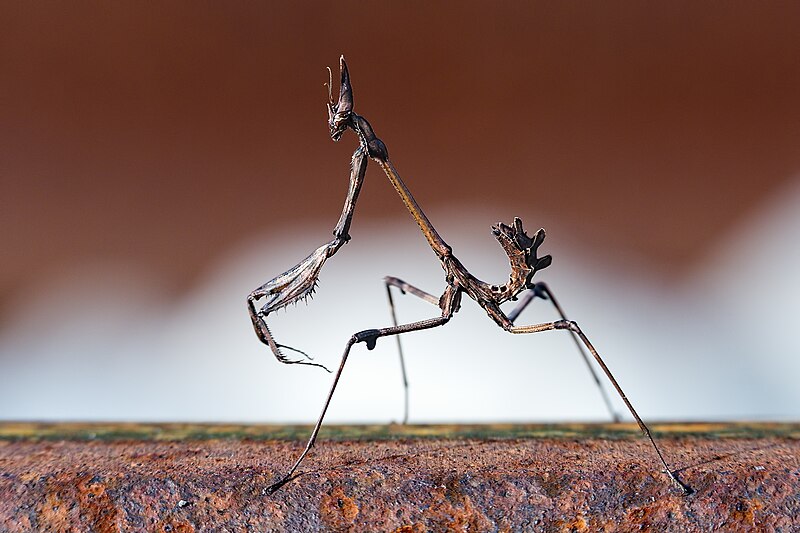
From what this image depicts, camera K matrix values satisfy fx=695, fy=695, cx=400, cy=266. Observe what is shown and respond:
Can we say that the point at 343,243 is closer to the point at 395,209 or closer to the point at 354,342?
the point at 354,342

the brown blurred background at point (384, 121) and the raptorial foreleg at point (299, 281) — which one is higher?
the brown blurred background at point (384, 121)

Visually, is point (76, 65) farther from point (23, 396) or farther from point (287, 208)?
point (23, 396)

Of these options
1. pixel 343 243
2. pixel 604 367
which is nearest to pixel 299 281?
pixel 343 243

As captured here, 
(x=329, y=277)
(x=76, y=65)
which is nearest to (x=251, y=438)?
(x=329, y=277)

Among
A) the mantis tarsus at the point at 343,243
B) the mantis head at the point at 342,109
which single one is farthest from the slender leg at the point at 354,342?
the mantis head at the point at 342,109

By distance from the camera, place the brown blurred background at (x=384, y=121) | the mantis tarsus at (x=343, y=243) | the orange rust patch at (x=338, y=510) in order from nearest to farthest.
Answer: the orange rust patch at (x=338, y=510)
the mantis tarsus at (x=343, y=243)
the brown blurred background at (x=384, y=121)

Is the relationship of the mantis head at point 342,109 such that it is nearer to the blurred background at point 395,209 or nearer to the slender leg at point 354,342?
the slender leg at point 354,342

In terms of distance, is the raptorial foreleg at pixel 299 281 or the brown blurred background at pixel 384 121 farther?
the brown blurred background at pixel 384 121

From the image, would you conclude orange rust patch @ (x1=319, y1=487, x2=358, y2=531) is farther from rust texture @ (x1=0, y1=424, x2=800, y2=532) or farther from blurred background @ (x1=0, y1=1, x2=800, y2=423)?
blurred background @ (x1=0, y1=1, x2=800, y2=423)
